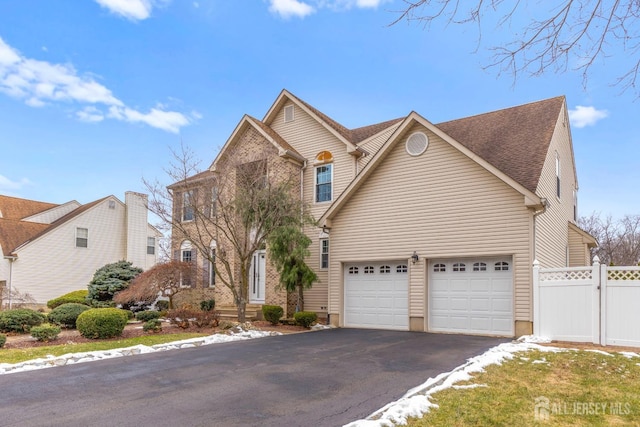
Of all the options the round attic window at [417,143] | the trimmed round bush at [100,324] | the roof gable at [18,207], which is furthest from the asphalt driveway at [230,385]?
the roof gable at [18,207]

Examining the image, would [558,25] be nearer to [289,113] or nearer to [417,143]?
[417,143]

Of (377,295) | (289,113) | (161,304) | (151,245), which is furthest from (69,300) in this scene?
(377,295)

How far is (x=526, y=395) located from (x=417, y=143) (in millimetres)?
9929

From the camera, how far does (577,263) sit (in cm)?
1761

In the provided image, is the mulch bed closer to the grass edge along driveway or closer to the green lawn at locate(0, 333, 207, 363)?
the green lawn at locate(0, 333, 207, 363)

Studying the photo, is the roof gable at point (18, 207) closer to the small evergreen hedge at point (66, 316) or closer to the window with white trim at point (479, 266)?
the small evergreen hedge at point (66, 316)

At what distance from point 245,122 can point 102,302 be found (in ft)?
34.6

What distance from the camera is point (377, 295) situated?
1486 centimetres

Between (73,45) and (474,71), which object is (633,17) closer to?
(474,71)

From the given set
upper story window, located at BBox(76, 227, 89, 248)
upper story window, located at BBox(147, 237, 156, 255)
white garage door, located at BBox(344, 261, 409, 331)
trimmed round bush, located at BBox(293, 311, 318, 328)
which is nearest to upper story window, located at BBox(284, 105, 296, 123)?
white garage door, located at BBox(344, 261, 409, 331)

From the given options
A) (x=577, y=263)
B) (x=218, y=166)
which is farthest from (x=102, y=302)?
(x=577, y=263)

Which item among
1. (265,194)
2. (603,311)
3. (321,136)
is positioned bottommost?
(603,311)

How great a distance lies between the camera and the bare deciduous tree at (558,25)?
4.34 metres

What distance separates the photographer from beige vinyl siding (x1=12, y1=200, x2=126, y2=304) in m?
25.3
